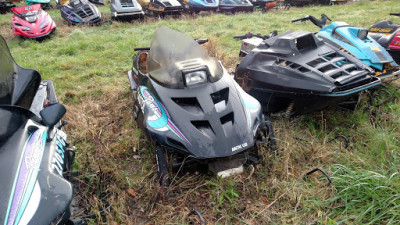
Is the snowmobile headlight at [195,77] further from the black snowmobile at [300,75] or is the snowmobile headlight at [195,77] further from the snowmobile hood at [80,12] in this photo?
the snowmobile hood at [80,12]

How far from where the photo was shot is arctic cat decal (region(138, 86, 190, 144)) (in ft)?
7.34

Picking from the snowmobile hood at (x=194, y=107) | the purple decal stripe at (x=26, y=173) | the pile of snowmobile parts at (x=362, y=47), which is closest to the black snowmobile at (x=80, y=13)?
the snowmobile hood at (x=194, y=107)

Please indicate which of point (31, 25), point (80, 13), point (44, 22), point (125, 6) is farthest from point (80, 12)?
point (31, 25)

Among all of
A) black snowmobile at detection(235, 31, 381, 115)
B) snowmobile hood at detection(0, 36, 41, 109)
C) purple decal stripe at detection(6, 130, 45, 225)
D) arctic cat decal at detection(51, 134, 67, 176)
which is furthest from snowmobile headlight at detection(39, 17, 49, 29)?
purple decal stripe at detection(6, 130, 45, 225)

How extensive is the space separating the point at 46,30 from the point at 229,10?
651 centimetres

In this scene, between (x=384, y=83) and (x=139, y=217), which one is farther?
(x=384, y=83)

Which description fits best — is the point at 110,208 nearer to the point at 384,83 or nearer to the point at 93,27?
the point at 384,83

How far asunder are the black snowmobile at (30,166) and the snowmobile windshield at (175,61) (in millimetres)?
1011

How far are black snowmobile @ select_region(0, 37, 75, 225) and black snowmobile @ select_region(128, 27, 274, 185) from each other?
2.46 feet

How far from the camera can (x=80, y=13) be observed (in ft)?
30.0

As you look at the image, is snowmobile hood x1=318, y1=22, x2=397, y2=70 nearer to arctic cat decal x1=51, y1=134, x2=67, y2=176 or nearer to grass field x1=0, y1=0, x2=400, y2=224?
grass field x1=0, y1=0, x2=400, y2=224

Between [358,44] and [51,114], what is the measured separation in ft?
11.9

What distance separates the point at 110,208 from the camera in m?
2.25

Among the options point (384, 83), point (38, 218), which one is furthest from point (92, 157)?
point (384, 83)
